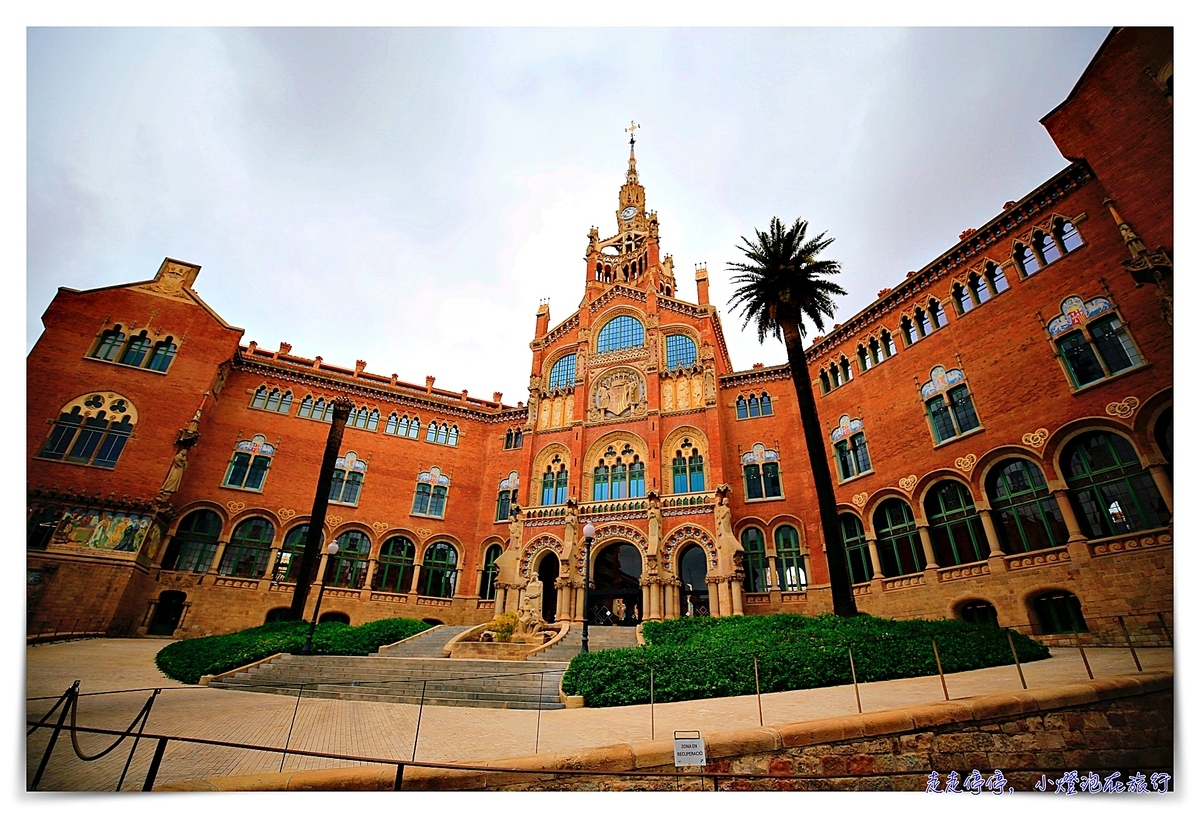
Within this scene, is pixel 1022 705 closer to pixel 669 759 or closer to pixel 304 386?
pixel 669 759

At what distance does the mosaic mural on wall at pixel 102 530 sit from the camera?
68.1 ft

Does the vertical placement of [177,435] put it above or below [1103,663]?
above

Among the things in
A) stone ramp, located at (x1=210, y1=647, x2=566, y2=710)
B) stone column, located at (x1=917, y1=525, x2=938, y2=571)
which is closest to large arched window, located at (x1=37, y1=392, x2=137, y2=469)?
stone ramp, located at (x1=210, y1=647, x2=566, y2=710)

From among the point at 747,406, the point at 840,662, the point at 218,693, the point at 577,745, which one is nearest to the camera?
the point at 577,745

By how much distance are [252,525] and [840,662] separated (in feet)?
90.2

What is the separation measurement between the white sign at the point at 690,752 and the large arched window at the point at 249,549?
26.9 metres

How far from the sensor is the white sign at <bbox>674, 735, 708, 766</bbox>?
5535 millimetres

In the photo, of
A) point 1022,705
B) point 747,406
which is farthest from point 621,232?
point 1022,705

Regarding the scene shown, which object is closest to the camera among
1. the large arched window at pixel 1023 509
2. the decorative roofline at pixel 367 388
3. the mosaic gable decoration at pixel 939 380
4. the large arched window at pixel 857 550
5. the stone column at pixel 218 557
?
the large arched window at pixel 1023 509

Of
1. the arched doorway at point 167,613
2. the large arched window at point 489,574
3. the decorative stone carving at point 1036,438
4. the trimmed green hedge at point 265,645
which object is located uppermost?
the decorative stone carving at point 1036,438

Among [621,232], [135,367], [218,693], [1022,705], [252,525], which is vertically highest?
[621,232]

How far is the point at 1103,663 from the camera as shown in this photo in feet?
32.6

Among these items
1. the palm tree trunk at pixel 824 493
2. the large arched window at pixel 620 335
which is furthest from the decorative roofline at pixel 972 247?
the large arched window at pixel 620 335

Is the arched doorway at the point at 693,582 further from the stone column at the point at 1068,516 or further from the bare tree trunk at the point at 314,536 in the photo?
the bare tree trunk at the point at 314,536
